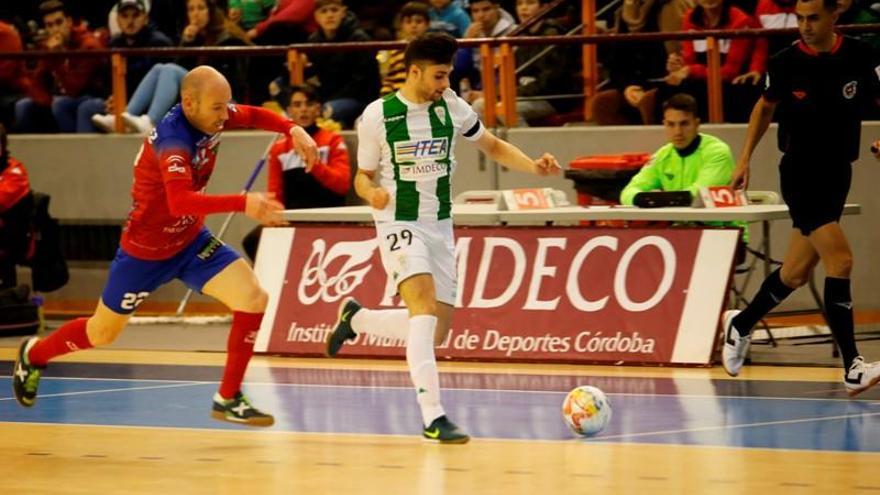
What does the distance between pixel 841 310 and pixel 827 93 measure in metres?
1.25

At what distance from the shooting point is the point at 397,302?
1187 centimetres

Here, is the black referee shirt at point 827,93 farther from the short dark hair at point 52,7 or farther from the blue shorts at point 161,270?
the short dark hair at point 52,7

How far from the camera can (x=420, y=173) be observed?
8594 millimetres

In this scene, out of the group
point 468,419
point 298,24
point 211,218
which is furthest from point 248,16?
point 468,419

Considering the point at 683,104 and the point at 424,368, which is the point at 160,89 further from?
the point at 424,368

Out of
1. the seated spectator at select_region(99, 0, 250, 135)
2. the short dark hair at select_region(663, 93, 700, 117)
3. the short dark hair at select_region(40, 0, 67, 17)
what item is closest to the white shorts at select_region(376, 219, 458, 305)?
the short dark hair at select_region(663, 93, 700, 117)

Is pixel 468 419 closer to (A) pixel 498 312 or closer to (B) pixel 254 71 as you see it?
(A) pixel 498 312

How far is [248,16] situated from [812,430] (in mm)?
9791

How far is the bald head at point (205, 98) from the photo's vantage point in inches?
328

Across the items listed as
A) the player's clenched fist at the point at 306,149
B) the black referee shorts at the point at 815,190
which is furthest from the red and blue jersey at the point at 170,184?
the black referee shorts at the point at 815,190

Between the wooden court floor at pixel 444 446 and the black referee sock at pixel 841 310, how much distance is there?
1.05 feet

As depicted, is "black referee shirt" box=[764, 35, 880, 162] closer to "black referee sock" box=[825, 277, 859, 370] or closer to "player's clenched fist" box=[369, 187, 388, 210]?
"black referee sock" box=[825, 277, 859, 370]

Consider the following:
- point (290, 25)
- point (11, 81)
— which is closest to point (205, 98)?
point (290, 25)

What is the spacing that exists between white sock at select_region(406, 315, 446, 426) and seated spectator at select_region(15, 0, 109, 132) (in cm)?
858
